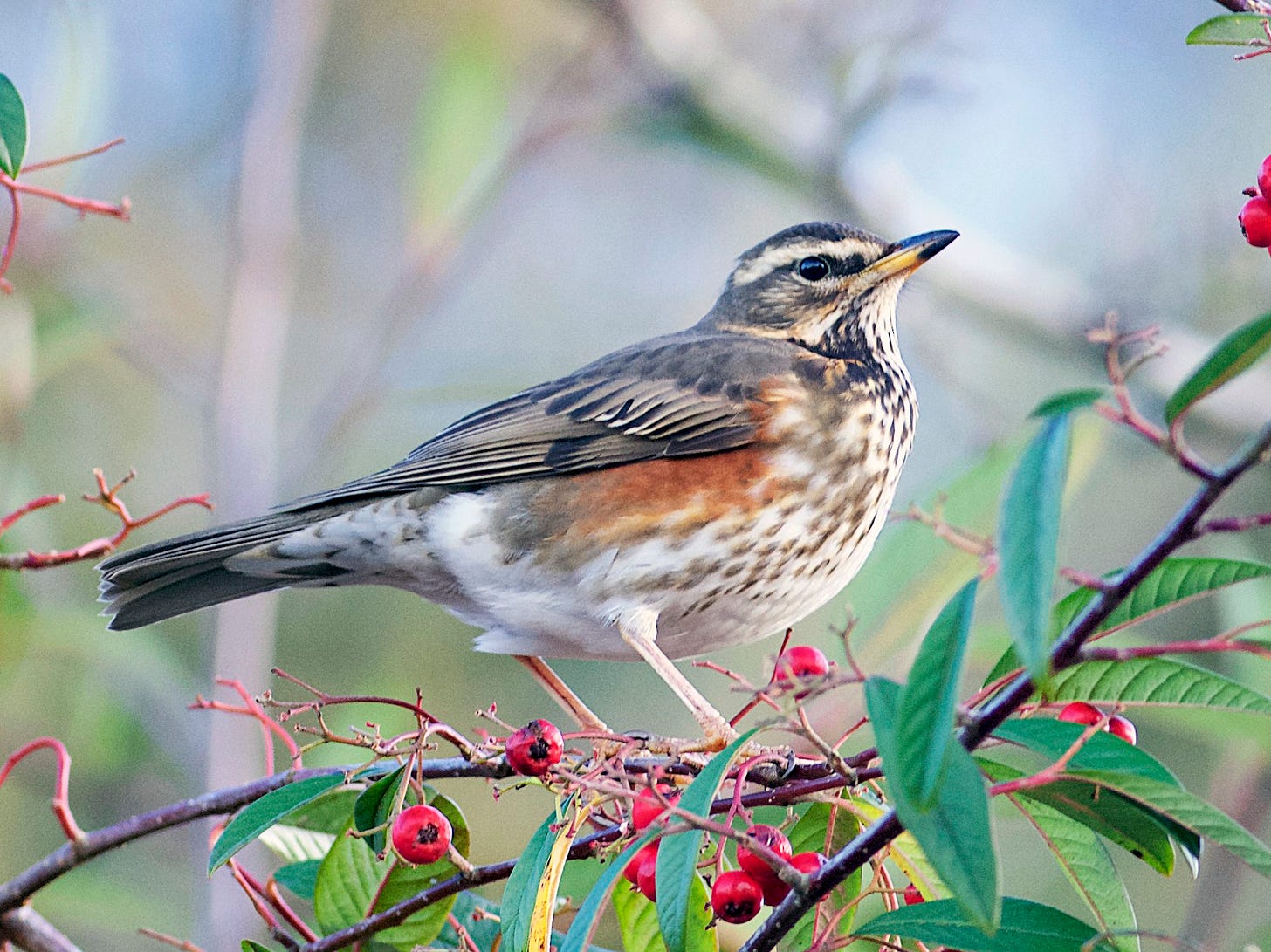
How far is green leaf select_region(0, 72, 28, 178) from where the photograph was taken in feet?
5.98

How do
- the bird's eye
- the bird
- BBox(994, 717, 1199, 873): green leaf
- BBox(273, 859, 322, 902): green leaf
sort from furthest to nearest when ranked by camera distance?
the bird's eye < the bird < BBox(273, 859, 322, 902): green leaf < BBox(994, 717, 1199, 873): green leaf

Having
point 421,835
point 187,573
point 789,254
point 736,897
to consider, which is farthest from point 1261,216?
point 187,573

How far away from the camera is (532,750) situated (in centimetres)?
199

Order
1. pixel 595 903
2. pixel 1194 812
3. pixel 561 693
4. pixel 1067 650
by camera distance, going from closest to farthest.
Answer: pixel 1067 650 < pixel 1194 812 < pixel 595 903 < pixel 561 693

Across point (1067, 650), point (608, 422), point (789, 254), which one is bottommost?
point (1067, 650)

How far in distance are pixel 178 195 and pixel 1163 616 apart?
21.2 feet

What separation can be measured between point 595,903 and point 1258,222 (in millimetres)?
1279

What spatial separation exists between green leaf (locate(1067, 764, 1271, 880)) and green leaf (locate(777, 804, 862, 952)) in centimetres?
52

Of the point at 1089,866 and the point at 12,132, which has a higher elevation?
the point at 12,132

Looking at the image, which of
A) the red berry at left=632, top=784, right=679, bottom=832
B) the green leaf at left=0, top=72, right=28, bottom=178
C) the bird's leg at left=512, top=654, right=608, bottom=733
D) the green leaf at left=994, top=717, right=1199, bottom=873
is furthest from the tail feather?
the green leaf at left=994, top=717, right=1199, bottom=873

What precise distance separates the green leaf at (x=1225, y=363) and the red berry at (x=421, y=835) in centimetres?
119

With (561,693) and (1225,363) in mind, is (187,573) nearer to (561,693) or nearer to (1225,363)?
(561,693)

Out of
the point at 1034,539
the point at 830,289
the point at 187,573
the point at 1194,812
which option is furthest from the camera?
the point at 830,289

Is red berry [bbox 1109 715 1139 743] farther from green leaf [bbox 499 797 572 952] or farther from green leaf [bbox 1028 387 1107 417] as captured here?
green leaf [bbox 1028 387 1107 417]
